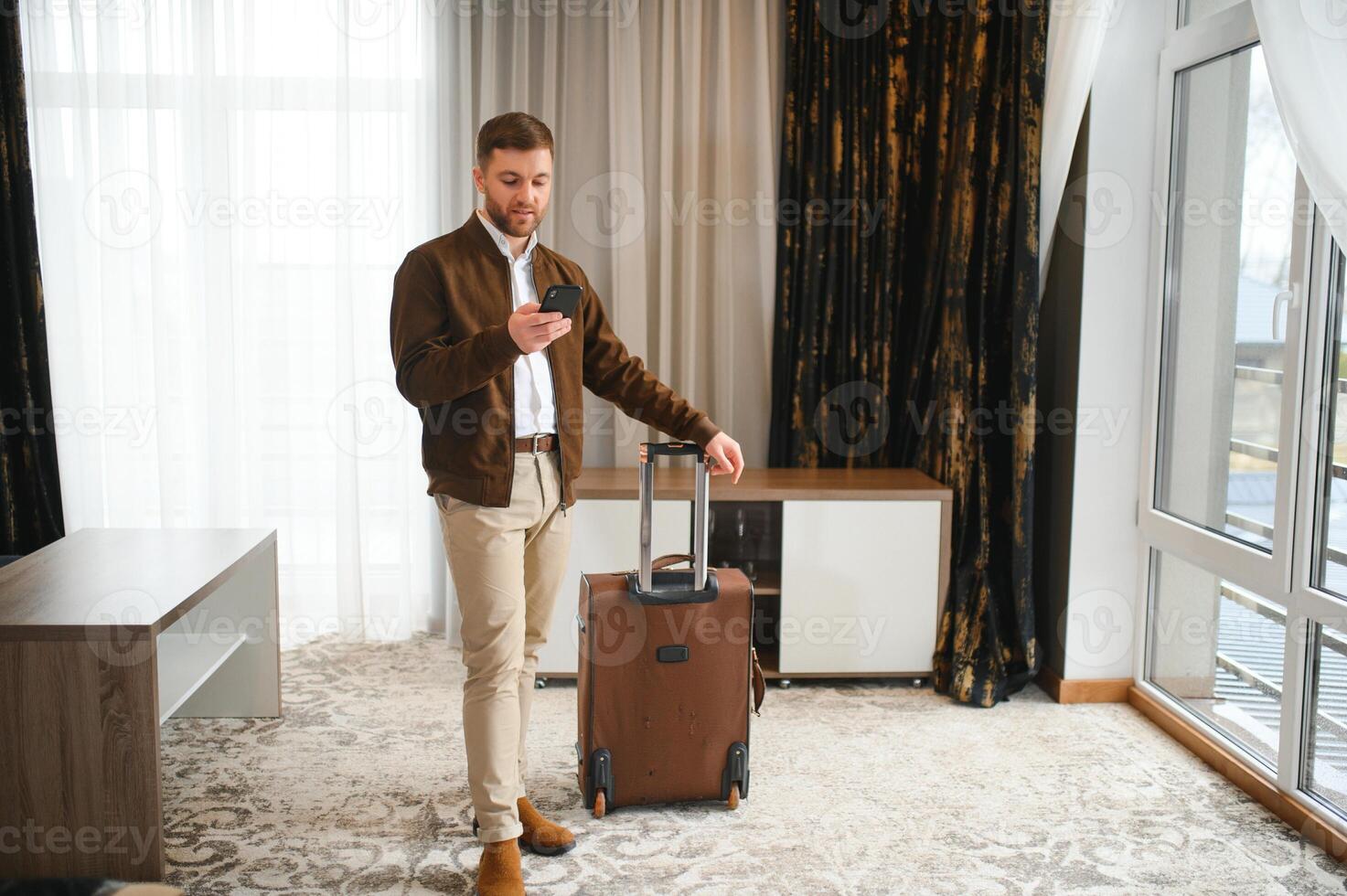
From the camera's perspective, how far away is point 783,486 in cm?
327

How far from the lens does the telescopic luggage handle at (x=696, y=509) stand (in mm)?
2314

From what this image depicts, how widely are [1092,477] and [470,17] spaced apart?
2.31 metres

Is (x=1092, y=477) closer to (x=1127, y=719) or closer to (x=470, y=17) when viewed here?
(x=1127, y=719)

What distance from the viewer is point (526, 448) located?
2.11 metres

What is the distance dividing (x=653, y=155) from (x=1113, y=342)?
1502mm

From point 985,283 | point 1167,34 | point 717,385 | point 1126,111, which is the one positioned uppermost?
point 1167,34

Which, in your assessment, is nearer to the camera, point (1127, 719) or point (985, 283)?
point (1127, 719)

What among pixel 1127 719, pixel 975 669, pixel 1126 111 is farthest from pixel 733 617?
pixel 1126 111
